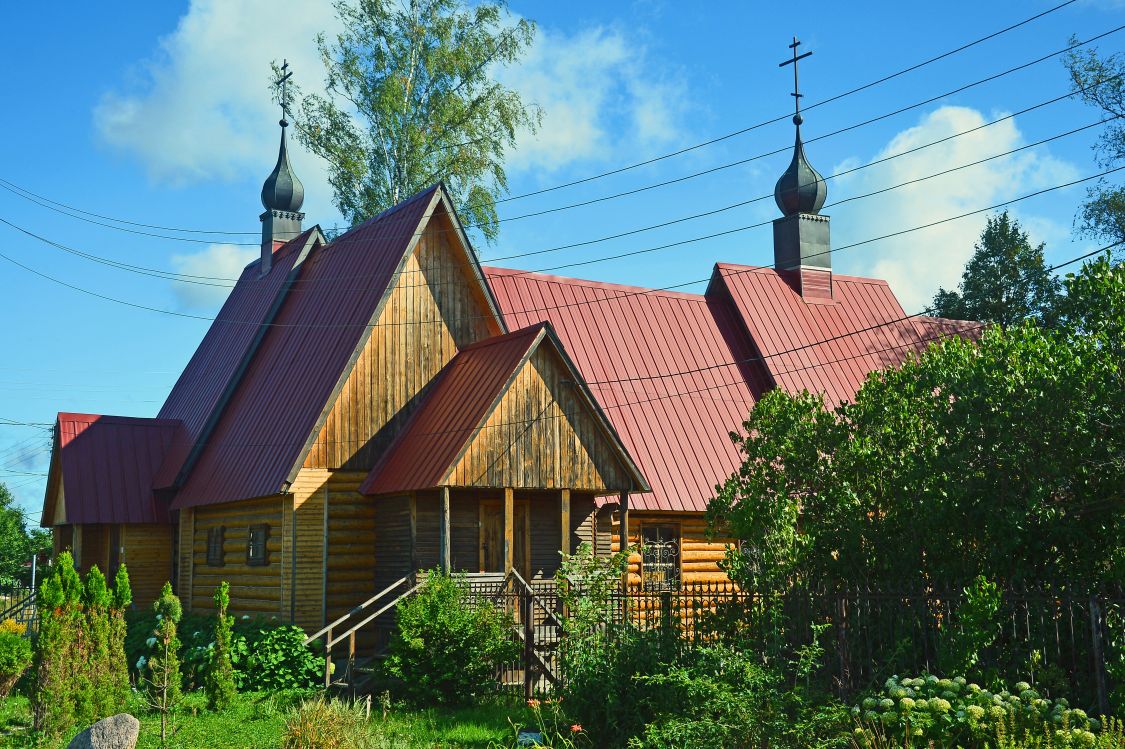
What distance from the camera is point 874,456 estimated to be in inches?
569

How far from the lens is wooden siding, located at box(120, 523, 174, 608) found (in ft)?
84.8

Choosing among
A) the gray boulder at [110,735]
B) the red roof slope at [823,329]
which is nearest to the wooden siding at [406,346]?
the gray boulder at [110,735]

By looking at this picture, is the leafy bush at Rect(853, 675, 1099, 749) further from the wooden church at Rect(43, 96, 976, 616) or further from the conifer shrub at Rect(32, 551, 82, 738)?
the conifer shrub at Rect(32, 551, 82, 738)

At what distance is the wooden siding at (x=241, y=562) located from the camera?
20.8m

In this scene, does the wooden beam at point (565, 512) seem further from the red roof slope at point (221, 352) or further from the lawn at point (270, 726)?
the red roof slope at point (221, 352)

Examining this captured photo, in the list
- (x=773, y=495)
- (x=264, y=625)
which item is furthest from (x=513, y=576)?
(x=773, y=495)

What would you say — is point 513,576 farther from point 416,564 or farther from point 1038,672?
point 1038,672

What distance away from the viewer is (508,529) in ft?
62.3

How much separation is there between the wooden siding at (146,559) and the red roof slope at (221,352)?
1.12 meters

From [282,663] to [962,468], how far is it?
10.5 metres

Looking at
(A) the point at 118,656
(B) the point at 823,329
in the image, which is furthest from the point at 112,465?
(B) the point at 823,329

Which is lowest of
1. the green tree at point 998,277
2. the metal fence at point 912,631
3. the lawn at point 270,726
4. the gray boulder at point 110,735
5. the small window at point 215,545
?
the lawn at point 270,726

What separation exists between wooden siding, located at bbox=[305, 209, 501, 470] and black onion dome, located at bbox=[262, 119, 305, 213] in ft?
30.5

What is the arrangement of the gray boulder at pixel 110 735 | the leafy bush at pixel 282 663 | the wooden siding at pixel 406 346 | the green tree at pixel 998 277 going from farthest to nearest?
the green tree at pixel 998 277 < the wooden siding at pixel 406 346 < the leafy bush at pixel 282 663 < the gray boulder at pixel 110 735
